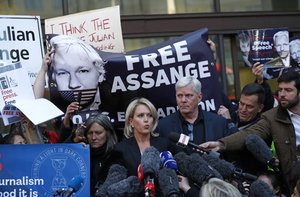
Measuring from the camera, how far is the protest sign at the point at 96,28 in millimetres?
5938

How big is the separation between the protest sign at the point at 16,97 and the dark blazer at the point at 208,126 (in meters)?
0.81

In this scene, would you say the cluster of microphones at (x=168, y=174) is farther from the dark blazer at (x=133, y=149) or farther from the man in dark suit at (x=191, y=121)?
the man in dark suit at (x=191, y=121)

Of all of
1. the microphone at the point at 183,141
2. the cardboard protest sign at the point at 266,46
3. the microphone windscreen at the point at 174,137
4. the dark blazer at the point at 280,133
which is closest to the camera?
the microphone at the point at 183,141

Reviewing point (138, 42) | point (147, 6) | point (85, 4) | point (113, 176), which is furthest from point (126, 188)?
point (147, 6)

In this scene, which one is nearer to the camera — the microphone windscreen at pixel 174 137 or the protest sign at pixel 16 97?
the microphone windscreen at pixel 174 137

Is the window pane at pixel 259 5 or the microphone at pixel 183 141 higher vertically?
the window pane at pixel 259 5

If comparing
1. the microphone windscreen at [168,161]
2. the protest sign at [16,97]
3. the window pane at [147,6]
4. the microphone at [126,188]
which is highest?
the window pane at [147,6]

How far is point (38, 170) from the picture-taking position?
4.59m

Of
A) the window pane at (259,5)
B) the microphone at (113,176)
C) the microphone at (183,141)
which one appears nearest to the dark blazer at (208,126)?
the microphone at (183,141)

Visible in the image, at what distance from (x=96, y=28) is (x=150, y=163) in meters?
2.46

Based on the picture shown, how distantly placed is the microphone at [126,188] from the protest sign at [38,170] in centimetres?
54

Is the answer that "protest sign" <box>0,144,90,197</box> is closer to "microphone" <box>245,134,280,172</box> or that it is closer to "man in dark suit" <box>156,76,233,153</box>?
"man in dark suit" <box>156,76,233,153</box>

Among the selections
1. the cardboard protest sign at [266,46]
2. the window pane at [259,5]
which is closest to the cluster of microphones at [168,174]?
the cardboard protest sign at [266,46]

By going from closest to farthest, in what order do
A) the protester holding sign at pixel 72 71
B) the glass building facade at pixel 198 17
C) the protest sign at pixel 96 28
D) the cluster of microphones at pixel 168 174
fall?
the cluster of microphones at pixel 168 174, the protester holding sign at pixel 72 71, the protest sign at pixel 96 28, the glass building facade at pixel 198 17
